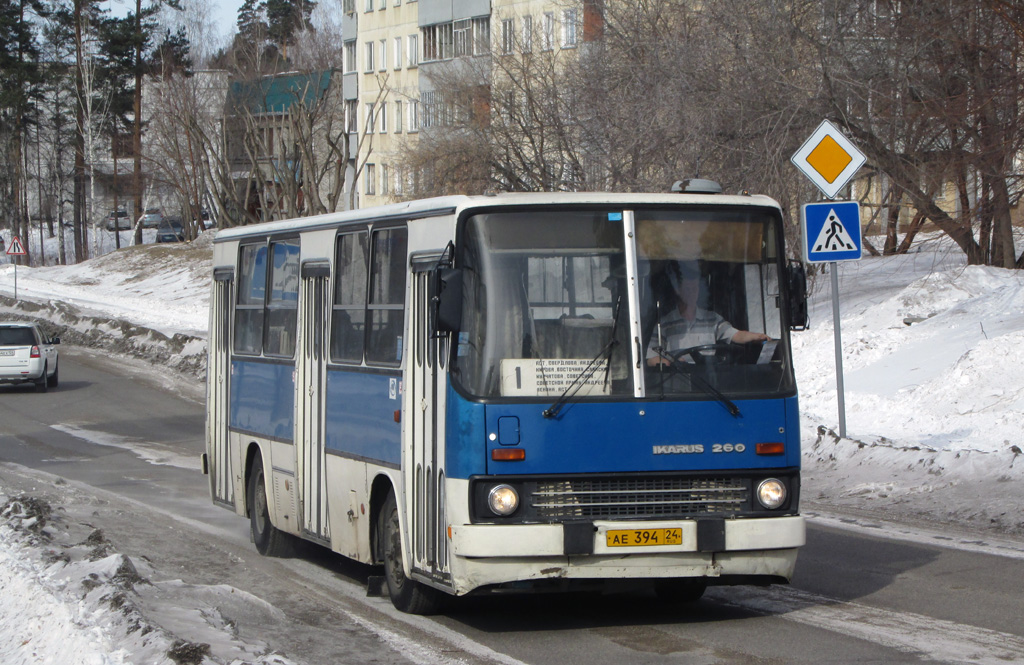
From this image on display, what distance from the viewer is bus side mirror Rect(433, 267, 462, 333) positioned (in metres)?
7.58

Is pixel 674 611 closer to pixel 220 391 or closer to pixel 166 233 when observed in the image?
pixel 220 391

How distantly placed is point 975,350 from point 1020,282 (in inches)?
160

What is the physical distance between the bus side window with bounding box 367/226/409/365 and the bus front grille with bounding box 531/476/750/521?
5.26 ft

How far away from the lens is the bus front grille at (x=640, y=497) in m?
7.66

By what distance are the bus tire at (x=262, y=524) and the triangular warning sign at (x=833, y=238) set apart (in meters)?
6.13

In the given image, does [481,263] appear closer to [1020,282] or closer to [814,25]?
[1020,282]

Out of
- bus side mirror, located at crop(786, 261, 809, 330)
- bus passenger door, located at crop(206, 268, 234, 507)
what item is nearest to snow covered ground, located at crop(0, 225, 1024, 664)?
bus passenger door, located at crop(206, 268, 234, 507)

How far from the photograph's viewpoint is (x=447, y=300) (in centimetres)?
759

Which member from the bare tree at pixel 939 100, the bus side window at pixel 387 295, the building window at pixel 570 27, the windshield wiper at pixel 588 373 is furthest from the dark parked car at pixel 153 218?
the windshield wiper at pixel 588 373

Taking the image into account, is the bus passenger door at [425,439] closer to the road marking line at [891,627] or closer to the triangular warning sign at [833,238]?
the road marking line at [891,627]

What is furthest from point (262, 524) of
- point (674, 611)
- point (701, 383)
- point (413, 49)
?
point (413, 49)

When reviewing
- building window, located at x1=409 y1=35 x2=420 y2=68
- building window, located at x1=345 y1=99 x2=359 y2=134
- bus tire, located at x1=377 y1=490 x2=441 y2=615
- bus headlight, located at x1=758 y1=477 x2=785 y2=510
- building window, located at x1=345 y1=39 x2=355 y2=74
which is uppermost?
building window, located at x1=345 y1=39 x2=355 y2=74

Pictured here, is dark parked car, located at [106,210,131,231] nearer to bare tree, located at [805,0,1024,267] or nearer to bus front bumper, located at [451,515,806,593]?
bare tree, located at [805,0,1024,267]

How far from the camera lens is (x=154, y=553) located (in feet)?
37.7
